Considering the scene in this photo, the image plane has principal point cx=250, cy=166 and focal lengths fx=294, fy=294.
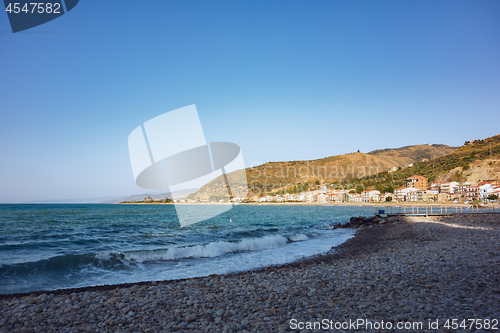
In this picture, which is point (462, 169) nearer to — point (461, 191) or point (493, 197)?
point (461, 191)

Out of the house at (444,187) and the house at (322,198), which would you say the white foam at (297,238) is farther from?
the house at (322,198)

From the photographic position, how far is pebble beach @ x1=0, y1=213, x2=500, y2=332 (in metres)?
4.04

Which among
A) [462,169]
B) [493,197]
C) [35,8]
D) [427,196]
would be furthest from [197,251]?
[462,169]

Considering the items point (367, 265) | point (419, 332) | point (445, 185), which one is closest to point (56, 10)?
point (419, 332)

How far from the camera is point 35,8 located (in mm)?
5465

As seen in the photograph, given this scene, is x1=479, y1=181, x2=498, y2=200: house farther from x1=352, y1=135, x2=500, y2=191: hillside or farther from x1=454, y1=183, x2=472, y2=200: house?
x1=352, y1=135, x2=500, y2=191: hillside

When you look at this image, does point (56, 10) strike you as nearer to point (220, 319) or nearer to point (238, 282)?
point (220, 319)

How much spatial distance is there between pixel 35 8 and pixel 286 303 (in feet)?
22.9

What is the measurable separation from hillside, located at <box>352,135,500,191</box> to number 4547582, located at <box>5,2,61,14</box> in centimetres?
10446

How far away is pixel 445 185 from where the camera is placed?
8731 centimetres

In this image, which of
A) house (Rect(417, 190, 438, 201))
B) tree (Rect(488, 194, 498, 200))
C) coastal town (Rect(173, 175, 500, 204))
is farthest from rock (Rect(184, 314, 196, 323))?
house (Rect(417, 190, 438, 201))

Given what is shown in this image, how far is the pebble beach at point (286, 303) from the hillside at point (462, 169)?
99356mm

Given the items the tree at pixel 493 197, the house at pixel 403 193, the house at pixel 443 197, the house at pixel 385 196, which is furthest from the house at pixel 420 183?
the tree at pixel 493 197

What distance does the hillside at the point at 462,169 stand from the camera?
286 ft
